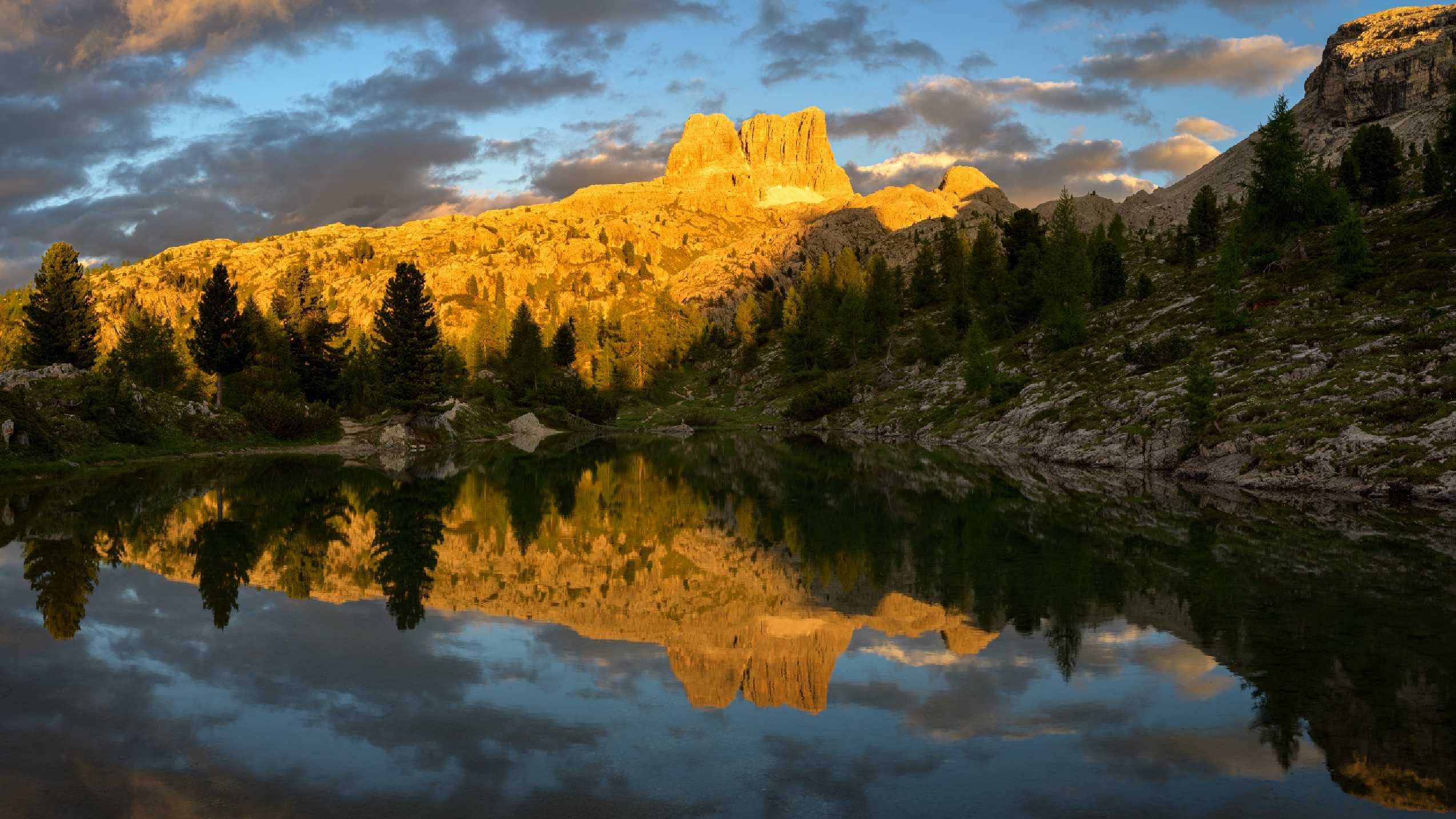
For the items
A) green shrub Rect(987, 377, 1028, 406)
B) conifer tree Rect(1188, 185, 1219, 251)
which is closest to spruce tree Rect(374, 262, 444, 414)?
green shrub Rect(987, 377, 1028, 406)

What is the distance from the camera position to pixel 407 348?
281 ft

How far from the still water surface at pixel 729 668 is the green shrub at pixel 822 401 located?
284ft

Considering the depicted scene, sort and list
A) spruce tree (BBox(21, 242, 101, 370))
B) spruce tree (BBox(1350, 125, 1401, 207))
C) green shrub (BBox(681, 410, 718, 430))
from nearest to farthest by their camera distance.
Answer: spruce tree (BBox(21, 242, 101, 370)), spruce tree (BBox(1350, 125, 1401, 207)), green shrub (BBox(681, 410, 718, 430))

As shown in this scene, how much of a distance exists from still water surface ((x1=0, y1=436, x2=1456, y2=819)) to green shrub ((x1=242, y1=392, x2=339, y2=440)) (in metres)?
47.0

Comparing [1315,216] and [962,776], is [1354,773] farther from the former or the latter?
[1315,216]

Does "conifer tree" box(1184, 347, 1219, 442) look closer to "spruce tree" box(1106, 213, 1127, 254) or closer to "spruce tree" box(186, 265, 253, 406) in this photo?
"spruce tree" box(186, 265, 253, 406)

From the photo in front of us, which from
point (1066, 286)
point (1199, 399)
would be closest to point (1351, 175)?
point (1066, 286)

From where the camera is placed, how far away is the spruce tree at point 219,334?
3044 inches

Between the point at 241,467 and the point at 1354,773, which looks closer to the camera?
the point at 1354,773

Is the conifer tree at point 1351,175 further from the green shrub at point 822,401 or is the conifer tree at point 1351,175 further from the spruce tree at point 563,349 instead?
the spruce tree at point 563,349

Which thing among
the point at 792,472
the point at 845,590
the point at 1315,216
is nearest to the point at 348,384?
the point at 792,472

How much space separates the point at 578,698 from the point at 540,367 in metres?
134

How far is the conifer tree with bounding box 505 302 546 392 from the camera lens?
469 ft

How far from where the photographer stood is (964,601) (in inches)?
776
